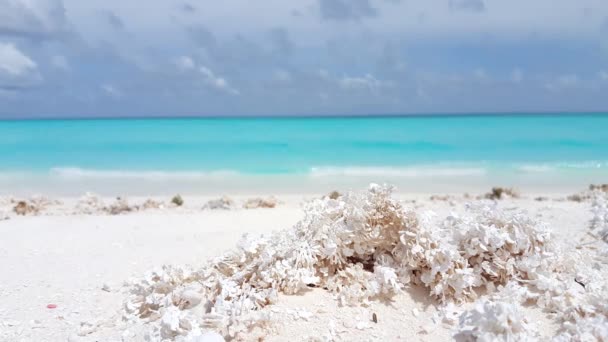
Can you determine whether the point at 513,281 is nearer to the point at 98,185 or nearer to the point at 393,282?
the point at 393,282

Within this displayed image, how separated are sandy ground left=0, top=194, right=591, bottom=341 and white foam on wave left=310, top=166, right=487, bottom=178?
6.64 m

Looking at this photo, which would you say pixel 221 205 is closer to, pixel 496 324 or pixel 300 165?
pixel 496 324

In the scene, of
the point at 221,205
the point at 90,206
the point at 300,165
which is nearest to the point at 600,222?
the point at 221,205

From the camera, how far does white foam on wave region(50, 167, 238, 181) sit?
13.6m

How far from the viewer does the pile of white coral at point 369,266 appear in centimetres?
243

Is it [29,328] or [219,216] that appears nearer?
[29,328]

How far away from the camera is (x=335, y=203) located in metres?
2.87

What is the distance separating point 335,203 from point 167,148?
2028cm

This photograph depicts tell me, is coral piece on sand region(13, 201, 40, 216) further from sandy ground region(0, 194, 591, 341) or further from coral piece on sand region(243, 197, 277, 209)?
coral piece on sand region(243, 197, 277, 209)

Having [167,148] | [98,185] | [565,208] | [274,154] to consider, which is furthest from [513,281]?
[167,148]

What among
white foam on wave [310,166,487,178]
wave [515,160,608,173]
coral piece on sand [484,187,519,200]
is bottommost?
coral piece on sand [484,187,519,200]

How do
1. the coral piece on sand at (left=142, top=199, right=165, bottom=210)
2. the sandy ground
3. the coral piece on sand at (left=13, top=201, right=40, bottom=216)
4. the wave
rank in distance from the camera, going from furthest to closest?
1. the wave
2. the coral piece on sand at (left=142, top=199, right=165, bottom=210)
3. the coral piece on sand at (left=13, top=201, right=40, bottom=216)
4. the sandy ground

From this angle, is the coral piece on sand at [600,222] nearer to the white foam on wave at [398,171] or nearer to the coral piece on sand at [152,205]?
the coral piece on sand at [152,205]

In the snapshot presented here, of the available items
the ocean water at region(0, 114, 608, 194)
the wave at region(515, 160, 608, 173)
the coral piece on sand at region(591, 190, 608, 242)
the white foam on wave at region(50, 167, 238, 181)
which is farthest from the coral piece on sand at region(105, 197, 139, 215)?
the wave at region(515, 160, 608, 173)
